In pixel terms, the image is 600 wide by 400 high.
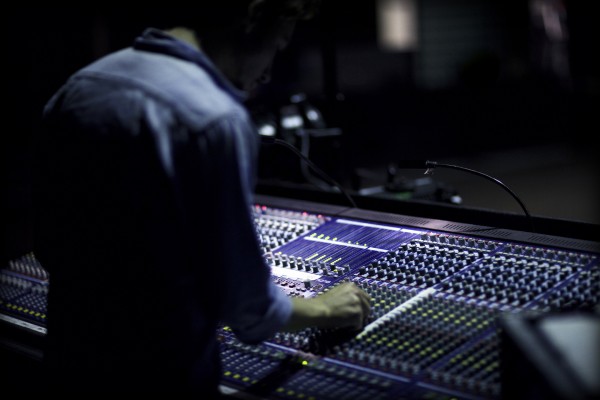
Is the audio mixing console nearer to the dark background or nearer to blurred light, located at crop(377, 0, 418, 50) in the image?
the dark background

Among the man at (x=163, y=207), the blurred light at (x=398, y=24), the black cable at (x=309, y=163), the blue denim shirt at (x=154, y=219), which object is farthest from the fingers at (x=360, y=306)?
the blurred light at (x=398, y=24)

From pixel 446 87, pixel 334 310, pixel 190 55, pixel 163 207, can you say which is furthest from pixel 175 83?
pixel 446 87

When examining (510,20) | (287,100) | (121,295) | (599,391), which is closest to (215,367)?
(121,295)

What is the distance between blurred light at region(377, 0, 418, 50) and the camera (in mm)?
10359

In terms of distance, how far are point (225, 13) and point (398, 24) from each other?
31.6 feet

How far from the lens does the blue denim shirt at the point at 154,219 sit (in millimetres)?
1302

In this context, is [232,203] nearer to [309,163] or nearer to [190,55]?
[190,55]

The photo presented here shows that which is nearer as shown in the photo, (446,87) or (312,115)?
(312,115)

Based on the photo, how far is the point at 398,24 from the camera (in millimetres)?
10656

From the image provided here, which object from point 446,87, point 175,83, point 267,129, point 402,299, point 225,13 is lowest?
point 446,87

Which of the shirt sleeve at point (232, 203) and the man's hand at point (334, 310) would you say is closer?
the shirt sleeve at point (232, 203)

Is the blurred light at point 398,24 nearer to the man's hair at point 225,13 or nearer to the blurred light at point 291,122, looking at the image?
the blurred light at point 291,122

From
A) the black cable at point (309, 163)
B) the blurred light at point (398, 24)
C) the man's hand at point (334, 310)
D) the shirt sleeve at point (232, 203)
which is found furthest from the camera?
the blurred light at point (398, 24)

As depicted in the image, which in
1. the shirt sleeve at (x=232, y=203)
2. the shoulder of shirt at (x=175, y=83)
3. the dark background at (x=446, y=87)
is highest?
the shoulder of shirt at (x=175, y=83)
